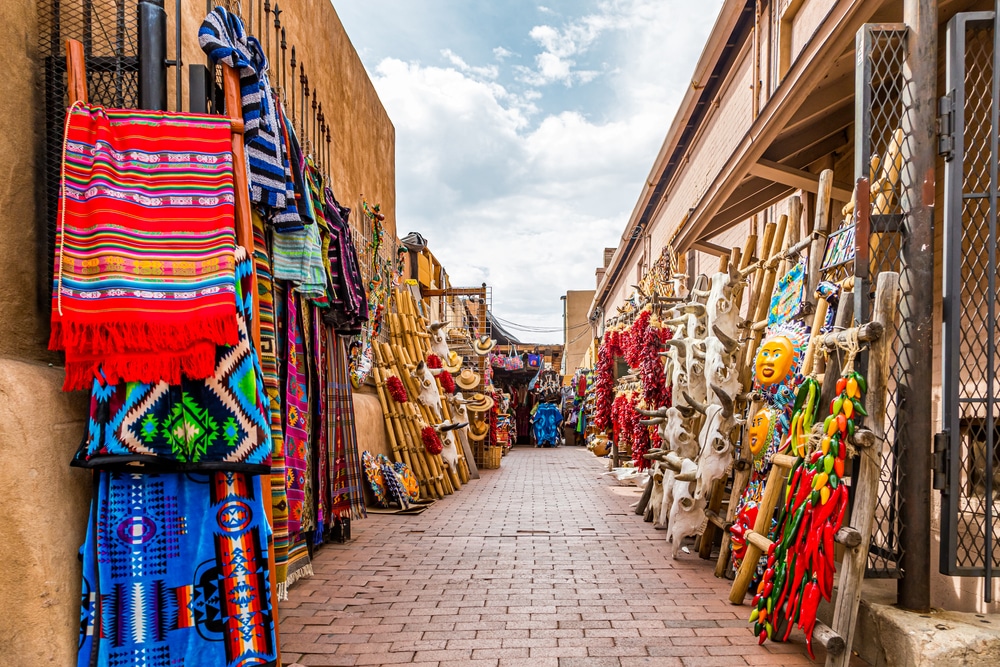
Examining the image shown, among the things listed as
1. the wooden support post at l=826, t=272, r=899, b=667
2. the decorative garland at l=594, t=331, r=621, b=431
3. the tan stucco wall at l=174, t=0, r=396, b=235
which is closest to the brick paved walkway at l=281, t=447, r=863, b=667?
the wooden support post at l=826, t=272, r=899, b=667

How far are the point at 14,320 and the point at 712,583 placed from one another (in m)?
4.18

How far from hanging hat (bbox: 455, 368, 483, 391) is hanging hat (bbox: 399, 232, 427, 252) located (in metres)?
2.44

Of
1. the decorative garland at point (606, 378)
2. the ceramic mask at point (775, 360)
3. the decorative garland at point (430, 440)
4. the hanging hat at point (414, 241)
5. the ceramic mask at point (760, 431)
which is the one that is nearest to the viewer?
the ceramic mask at point (775, 360)

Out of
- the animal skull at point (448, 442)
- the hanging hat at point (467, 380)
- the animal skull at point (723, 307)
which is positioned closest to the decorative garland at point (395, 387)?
the animal skull at point (448, 442)

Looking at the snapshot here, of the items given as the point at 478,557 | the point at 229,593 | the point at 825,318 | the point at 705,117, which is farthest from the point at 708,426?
the point at 705,117

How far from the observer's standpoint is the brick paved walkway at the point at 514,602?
10.2 feet

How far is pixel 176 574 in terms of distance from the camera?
246 centimetres

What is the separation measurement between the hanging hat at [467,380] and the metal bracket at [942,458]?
356 inches

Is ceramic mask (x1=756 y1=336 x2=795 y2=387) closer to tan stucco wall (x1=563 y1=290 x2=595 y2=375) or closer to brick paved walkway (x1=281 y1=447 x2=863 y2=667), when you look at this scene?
brick paved walkway (x1=281 y1=447 x2=863 y2=667)

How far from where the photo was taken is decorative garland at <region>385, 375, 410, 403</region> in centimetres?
813

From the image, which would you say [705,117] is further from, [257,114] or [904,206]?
[257,114]

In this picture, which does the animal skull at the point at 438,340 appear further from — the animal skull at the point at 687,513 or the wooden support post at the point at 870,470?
the wooden support post at the point at 870,470

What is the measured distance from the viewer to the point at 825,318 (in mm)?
3451

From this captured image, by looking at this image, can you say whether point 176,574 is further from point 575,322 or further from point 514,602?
point 575,322
